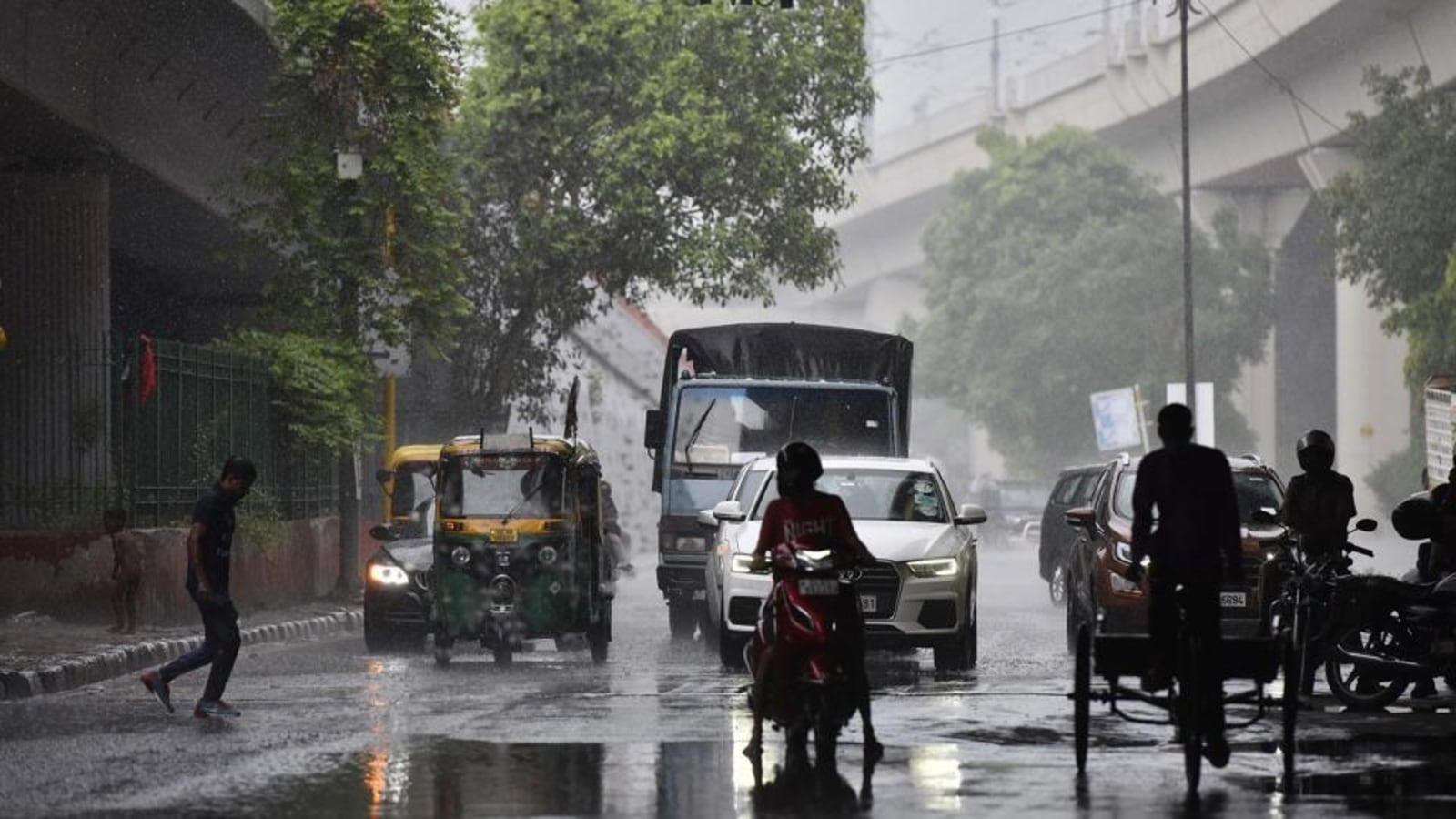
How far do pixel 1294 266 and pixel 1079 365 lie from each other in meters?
7.75

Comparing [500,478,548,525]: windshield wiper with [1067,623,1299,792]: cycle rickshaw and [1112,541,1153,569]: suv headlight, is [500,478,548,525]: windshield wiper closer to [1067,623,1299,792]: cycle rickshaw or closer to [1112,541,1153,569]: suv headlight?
[1112,541,1153,569]: suv headlight

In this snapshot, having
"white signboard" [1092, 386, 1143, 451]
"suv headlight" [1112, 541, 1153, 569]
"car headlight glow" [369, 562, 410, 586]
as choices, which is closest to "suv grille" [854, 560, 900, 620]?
"suv headlight" [1112, 541, 1153, 569]

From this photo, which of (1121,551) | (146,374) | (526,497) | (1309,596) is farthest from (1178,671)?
(146,374)

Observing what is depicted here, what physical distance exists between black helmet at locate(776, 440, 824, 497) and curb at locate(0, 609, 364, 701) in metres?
8.00

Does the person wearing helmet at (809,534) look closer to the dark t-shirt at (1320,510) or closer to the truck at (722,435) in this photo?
the dark t-shirt at (1320,510)

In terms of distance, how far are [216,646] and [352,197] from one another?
17.0 m

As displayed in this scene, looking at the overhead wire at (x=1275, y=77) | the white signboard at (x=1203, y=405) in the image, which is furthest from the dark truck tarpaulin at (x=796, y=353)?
the overhead wire at (x=1275, y=77)

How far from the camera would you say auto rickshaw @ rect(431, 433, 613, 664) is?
22531mm

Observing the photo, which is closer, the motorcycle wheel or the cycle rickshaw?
the cycle rickshaw

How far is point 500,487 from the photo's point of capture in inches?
907

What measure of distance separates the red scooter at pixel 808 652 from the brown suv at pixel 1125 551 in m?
8.89

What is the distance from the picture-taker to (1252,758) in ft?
46.1

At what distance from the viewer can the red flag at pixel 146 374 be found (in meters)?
27.7

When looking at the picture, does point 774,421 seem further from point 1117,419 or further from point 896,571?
point 1117,419
